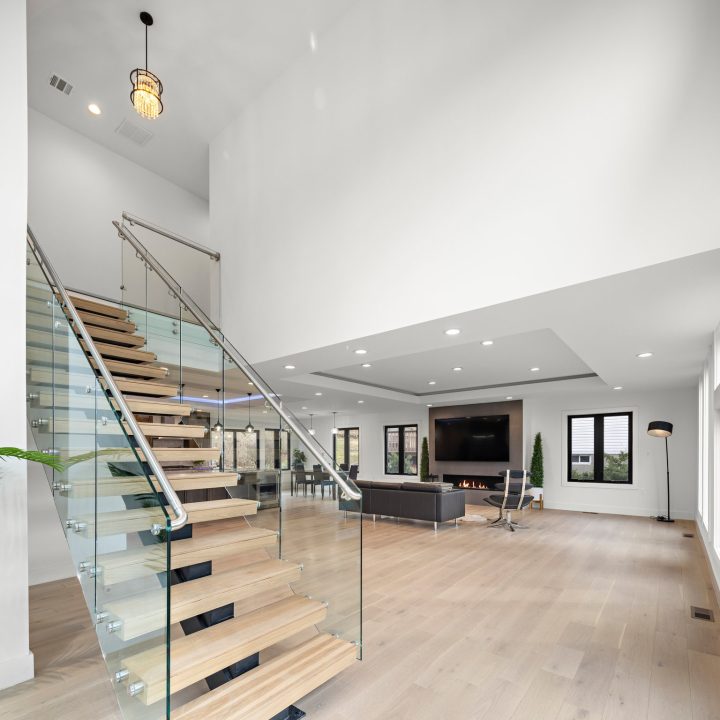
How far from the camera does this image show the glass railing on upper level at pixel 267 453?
3.20 metres

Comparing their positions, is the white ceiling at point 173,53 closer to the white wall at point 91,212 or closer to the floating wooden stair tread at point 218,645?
the white wall at point 91,212

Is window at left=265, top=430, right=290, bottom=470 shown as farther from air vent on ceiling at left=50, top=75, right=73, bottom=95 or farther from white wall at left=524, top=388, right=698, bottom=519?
white wall at left=524, top=388, right=698, bottom=519

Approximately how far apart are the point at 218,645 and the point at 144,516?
890 mm

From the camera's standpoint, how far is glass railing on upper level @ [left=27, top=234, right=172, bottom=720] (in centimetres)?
207

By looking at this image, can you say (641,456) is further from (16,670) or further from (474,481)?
(16,670)

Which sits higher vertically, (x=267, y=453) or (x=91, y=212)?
(x=91, y=212)

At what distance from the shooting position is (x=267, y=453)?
13.6 ft

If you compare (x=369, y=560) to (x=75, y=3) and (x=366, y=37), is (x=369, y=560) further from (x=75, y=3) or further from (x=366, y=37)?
(x=75, y=3)

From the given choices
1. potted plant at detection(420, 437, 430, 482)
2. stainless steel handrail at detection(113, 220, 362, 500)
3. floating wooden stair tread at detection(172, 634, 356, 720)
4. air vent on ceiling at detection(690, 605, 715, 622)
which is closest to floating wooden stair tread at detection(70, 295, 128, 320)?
stainless steel handrail at detection(113, 220, 362, 500)

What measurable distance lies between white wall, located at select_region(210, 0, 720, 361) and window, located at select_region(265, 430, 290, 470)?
1311 millimetres

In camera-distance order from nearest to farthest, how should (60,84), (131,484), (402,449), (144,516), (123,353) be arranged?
(144,516) < (131,484) < (123,353) < (60,84) < (402,449)

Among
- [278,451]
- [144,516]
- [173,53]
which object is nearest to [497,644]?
[278,451]

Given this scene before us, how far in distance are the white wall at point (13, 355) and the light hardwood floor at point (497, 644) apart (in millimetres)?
314

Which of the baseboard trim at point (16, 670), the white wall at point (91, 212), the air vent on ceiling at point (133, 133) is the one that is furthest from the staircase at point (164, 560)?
the air vent on ceiling at point (133, 133)
